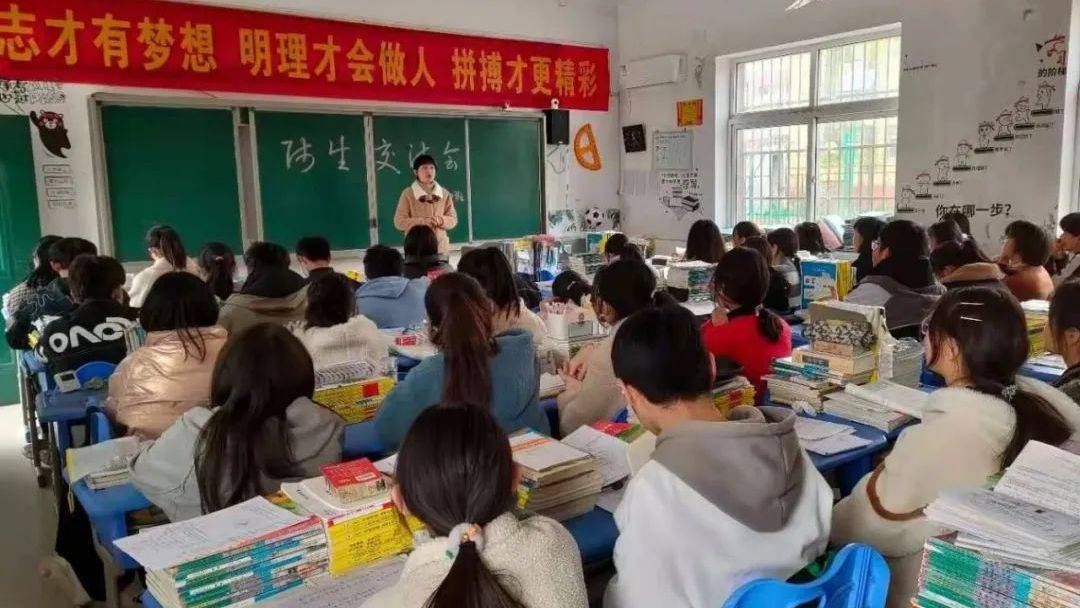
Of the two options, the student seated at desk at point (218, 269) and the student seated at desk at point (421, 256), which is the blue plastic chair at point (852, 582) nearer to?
the student seated at desk at point (421, 256)

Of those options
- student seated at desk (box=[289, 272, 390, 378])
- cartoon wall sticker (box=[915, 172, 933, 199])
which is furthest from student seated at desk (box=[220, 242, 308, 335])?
cartoon wall sticker (box=[915, 172, 933, 199])

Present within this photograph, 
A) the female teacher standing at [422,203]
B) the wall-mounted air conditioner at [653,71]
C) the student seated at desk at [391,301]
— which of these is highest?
the wall-mounted air conditioner at [653,71]

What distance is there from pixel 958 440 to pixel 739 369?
1151mm

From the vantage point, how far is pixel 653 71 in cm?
769

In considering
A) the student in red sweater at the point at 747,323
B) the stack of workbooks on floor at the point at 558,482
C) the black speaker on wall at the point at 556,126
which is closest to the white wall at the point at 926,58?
the black speaker on wall at the point at 556,126

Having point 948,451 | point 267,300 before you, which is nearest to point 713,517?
point 948,451

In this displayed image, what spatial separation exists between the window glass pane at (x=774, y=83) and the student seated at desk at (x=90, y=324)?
5448mm

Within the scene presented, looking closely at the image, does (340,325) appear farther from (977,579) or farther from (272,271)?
(977,579)

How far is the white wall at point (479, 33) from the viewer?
214 inches

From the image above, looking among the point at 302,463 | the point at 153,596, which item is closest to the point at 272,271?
the point at 302,463

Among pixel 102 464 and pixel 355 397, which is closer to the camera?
pixel 102 464

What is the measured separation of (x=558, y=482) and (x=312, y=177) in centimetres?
512

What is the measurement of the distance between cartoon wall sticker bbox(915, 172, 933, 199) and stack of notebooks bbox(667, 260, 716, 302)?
2.17 m

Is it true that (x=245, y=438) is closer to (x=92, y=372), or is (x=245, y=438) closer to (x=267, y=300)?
(x=92, y=372)
